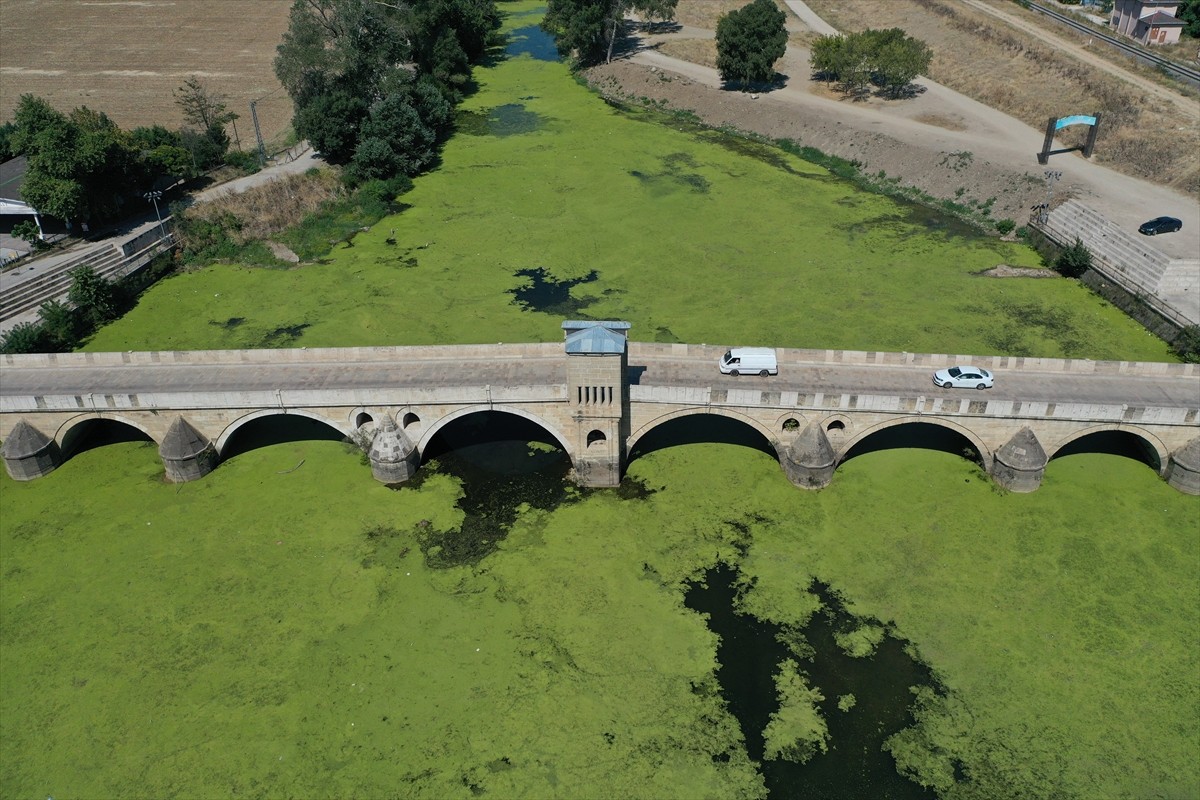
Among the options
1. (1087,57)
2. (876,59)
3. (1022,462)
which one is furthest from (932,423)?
(1087,57)

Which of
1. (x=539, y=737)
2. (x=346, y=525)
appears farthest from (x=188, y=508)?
(x=539, y=737)

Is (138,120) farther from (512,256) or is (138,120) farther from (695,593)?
(695,593)

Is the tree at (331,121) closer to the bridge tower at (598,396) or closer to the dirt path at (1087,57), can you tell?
the bridge tower at (598,396)

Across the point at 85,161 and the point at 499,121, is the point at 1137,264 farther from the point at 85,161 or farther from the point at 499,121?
the point at 85,161

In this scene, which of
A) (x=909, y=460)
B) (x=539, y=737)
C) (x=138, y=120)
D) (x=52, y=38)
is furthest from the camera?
(x=52, y=38)

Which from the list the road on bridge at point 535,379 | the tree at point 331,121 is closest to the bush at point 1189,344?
→ the road on bridge at point 535,379

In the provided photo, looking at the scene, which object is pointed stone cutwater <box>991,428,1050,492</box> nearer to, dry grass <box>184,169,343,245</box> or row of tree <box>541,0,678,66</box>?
dry grass <box>184,169,343,245</box>

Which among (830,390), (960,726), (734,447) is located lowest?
(960,726)

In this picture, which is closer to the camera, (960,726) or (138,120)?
(960,726)

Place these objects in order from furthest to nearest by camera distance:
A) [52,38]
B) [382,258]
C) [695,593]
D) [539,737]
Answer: [52,38] → [382,258] → [695,593] → [539,737]
